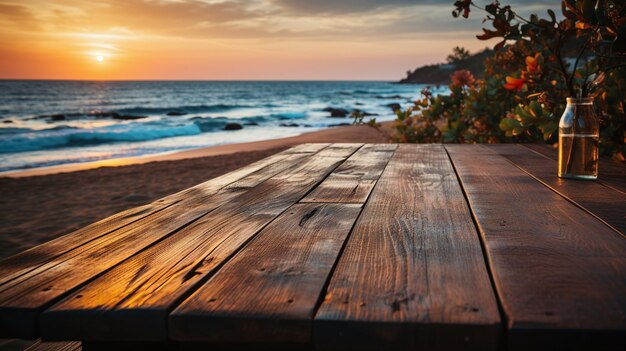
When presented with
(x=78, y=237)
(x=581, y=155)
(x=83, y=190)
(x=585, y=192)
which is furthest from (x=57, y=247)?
(x=83, y=190)

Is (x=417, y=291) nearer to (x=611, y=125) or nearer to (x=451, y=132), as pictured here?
(x=611, y=125)

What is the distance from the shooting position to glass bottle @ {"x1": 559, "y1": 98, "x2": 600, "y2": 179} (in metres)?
1.60

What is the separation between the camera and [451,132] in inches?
184

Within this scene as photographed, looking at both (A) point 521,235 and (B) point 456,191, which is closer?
(A) point 521,235

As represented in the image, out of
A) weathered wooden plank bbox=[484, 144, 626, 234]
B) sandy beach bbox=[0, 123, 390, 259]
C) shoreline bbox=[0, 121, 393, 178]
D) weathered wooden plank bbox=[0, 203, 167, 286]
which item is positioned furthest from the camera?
shoreline bbox=[0, 121, 393, 178]

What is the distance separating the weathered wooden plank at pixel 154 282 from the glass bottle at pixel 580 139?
98 cm

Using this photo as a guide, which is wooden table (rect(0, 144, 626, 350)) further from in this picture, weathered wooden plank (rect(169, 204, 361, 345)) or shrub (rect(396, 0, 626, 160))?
shrub (rect(396, 0, 626, 160))

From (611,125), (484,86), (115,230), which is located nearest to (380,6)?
(484,86)

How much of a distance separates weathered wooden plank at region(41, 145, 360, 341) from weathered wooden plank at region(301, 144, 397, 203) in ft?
0.59

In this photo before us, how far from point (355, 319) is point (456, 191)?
93 cm

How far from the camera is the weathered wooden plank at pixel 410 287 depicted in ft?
2.04

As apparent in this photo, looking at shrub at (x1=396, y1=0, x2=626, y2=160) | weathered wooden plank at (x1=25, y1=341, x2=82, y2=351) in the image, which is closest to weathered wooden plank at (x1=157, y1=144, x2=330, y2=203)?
weathered wooden plank at (x1=25, y1=341, x2=82, y2=351)

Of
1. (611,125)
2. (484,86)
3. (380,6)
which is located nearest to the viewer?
(611,125)

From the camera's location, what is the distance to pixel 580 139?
1618 millimetres
